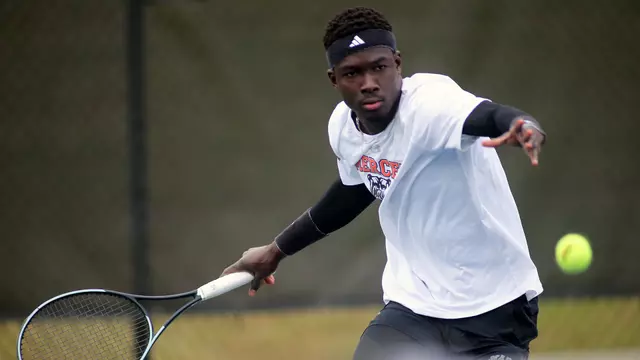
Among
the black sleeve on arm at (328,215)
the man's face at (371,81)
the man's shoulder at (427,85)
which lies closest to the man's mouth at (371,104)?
the man's face at (371,81)

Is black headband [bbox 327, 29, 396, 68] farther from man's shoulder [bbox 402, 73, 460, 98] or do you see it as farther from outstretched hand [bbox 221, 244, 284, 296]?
outstretched hand [bbox 221, 244, 284, 296]

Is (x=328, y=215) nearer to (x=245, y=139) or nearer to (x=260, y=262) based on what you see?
(x=260, y=262)

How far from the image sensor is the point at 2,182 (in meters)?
5.37

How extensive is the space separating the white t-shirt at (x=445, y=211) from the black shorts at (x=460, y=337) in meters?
0.04

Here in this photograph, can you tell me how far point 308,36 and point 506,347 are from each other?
2.70 metres

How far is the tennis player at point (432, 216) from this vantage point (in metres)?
3.27

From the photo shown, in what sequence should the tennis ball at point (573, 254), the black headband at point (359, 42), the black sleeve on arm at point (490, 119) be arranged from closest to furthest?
the black sleeve on arm at point (490, 119), the black headband at point (359, 42), the tennis ball at point (573, 254)

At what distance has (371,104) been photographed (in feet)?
10.8

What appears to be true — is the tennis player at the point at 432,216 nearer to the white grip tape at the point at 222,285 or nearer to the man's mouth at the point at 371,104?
the man's mouth at the point at 371,104

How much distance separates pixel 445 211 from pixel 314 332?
12.6 ft

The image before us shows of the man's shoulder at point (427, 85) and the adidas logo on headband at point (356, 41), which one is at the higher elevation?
the adidas logo on headband at point (356, 41)

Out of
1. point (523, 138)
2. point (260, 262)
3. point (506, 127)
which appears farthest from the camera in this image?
point (260, 262)

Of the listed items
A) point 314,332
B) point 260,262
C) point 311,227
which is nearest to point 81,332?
point 260,262

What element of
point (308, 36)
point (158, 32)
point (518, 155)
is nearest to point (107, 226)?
point (158, 32)
